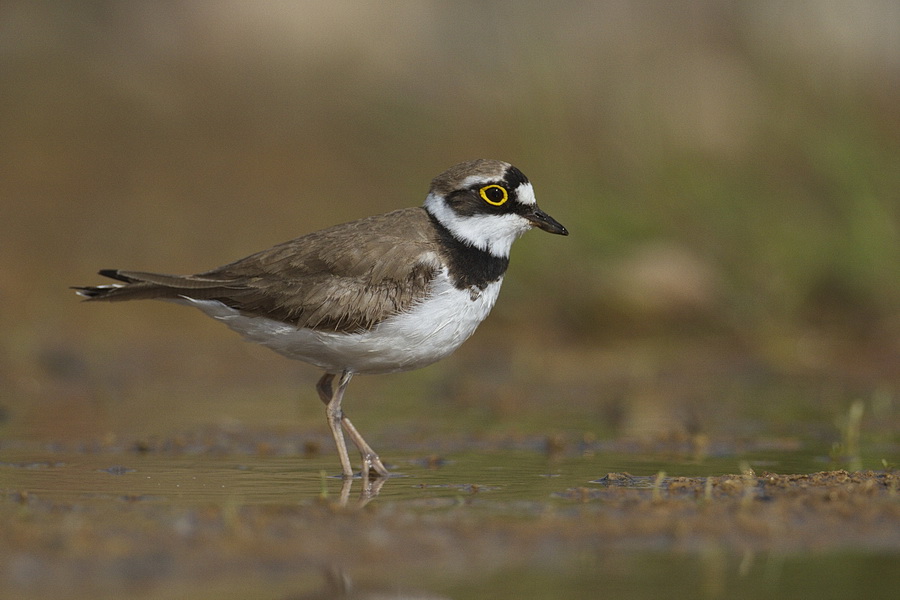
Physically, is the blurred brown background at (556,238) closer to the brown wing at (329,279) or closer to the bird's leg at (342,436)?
the bird's leg at (342,436)

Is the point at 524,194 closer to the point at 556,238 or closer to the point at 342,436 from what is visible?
the point at 342,436

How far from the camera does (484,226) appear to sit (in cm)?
772

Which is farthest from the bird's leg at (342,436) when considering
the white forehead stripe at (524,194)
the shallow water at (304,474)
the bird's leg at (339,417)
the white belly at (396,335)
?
the white forehead stripe at (524,194)

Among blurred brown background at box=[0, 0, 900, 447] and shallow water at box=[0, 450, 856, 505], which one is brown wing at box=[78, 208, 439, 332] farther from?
blurred brown background at box=[0, 0, 900, 447]

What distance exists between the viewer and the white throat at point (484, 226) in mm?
7699

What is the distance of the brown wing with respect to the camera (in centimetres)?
737

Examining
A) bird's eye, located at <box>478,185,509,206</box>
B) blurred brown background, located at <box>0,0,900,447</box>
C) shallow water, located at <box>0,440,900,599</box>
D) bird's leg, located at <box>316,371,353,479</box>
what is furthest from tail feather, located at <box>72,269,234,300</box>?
bird's eye, located at <box>478,185,509,206</box>

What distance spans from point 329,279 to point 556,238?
256 inches

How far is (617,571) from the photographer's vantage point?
499 centimetres

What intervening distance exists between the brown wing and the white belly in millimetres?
60

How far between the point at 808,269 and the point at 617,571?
8.29 m

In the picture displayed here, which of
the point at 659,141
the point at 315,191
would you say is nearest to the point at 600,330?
the point at 659,141

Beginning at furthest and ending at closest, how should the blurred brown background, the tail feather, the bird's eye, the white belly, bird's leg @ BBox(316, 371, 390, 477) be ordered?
the blurred brown background < the bird's eye < the tail feather < bird's leg @ BBox(316, 371, 390, 477) < the white belly

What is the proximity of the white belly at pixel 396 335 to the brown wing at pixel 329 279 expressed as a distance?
60 mm
